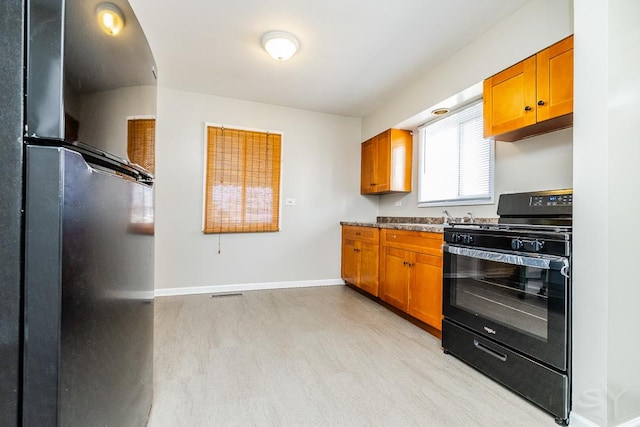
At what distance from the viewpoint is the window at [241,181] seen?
3830 mm

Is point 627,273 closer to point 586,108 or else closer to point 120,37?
point 586,108

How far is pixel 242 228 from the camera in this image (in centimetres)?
396

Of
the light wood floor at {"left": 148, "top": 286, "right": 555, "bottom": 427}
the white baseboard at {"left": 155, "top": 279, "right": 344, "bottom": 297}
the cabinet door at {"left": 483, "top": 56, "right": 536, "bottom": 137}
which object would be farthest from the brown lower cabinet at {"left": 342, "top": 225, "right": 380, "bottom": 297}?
the cabinet door at {"left": 483, "top": 56, "right": 536, "bottom": 137}

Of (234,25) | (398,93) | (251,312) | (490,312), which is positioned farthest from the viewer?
(398,93)

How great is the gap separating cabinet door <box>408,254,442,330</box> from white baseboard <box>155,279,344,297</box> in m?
1.78

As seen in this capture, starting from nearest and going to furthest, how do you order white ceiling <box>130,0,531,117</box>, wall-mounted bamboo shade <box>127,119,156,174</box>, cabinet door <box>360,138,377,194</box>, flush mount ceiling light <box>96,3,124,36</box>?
flush mount ceiling light <box>96,3,124,36</box> < wall-mounted bamboo shade <box>127,119,156,174</box> < white ceiling <box>130,0,531,117</box> < cabinet door <box>360,138,377,194</box>

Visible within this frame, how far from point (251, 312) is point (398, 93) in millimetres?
3040

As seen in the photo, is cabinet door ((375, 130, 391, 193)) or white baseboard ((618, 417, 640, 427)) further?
cabinet door ((375, 130, 391, 193))

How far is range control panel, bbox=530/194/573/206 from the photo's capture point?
5.76ft

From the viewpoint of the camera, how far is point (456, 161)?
3.17 meters

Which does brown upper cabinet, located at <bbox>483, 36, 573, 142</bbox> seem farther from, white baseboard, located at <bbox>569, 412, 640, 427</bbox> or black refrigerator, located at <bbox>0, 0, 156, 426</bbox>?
black refrigerator, located at <bbox>0, 0, 156, 426</bbox>

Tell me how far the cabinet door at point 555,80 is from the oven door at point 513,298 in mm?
963

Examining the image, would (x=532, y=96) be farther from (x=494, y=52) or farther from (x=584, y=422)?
(x=584, y=422)

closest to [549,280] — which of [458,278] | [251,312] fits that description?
[458,278]
